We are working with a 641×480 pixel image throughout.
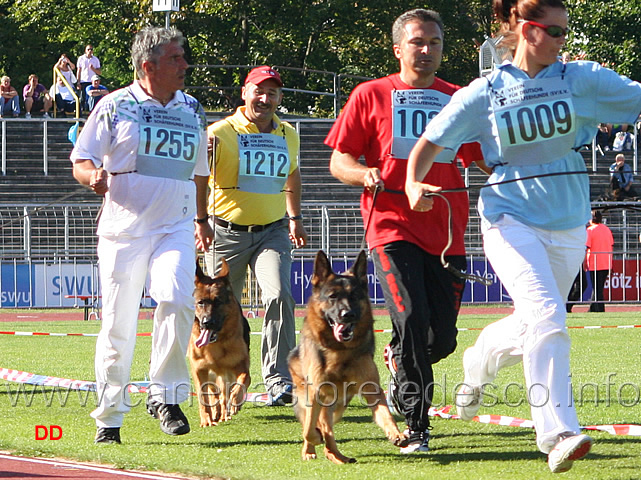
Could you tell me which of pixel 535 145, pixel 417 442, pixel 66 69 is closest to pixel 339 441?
pixel 417 442

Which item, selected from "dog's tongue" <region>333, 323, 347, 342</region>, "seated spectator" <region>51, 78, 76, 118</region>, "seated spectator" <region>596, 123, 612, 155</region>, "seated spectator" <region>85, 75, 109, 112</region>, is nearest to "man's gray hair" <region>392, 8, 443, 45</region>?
"dog's tongue" <region>333, 323, 347, 342</region>

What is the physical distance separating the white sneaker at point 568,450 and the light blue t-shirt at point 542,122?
0.98 metres

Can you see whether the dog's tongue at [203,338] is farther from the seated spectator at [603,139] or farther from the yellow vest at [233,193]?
the seated spectator at [603,139]

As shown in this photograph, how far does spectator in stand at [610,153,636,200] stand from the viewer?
25.0 metres

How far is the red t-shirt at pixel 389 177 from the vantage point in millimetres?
6199

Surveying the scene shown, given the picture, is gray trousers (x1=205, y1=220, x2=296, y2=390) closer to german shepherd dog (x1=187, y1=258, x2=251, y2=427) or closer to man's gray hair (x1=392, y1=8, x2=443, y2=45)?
german shepherd dog (x1=187, y1=258, x2=251, y2=427)

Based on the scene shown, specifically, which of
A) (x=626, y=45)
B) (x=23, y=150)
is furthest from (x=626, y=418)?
(x=626, y=45)

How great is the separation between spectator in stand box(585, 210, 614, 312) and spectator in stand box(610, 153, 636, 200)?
11.6 feet

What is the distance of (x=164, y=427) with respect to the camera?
6633mm

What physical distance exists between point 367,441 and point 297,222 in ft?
7.68

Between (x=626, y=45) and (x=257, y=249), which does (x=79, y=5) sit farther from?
(x=257, y=249)

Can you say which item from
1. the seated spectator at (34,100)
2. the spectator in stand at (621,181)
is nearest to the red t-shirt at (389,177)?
the spectator in stand at (621,181)

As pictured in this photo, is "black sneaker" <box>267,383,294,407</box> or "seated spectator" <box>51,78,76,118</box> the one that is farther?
"seated spectator" <box>51,78,76,118</box>

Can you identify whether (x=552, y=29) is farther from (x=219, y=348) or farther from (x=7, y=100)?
(x=7, y=100)
